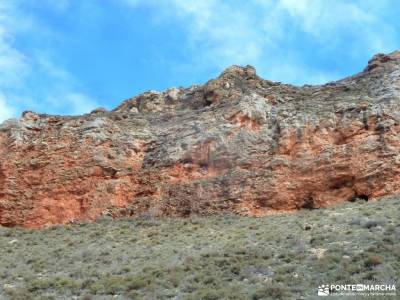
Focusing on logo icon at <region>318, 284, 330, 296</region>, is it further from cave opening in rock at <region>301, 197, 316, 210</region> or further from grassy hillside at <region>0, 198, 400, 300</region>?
cave opening in rock at <region>301, 197, 316, 210</region>

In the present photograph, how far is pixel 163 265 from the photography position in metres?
17.5

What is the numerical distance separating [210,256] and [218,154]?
31.3ft

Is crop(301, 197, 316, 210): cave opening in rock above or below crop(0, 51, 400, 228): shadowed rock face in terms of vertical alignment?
below

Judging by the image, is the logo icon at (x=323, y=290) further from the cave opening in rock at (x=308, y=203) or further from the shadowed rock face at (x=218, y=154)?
the cave opening in rock at (x=308, y=203)

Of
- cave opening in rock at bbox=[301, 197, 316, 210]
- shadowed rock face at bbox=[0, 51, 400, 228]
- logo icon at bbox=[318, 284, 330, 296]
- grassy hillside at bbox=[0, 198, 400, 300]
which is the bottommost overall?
logo icon at bbox=[318, 284, 330, 296]

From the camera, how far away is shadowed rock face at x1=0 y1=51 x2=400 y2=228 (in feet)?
80.4

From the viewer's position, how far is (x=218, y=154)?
26.7m

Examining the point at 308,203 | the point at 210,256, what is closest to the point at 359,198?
the point at 308,203

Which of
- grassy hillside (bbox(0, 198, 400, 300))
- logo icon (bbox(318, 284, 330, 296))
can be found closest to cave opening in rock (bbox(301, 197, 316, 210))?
grassy hillside (bbox(0, 198, 400, 300))

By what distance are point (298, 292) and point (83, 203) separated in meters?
15.1

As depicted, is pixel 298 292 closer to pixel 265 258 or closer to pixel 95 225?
pixel 265 258

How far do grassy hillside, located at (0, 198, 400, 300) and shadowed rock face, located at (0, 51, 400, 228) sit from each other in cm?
147

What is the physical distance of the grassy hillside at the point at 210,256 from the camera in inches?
566

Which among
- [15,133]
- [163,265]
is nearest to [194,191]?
[163,265]
